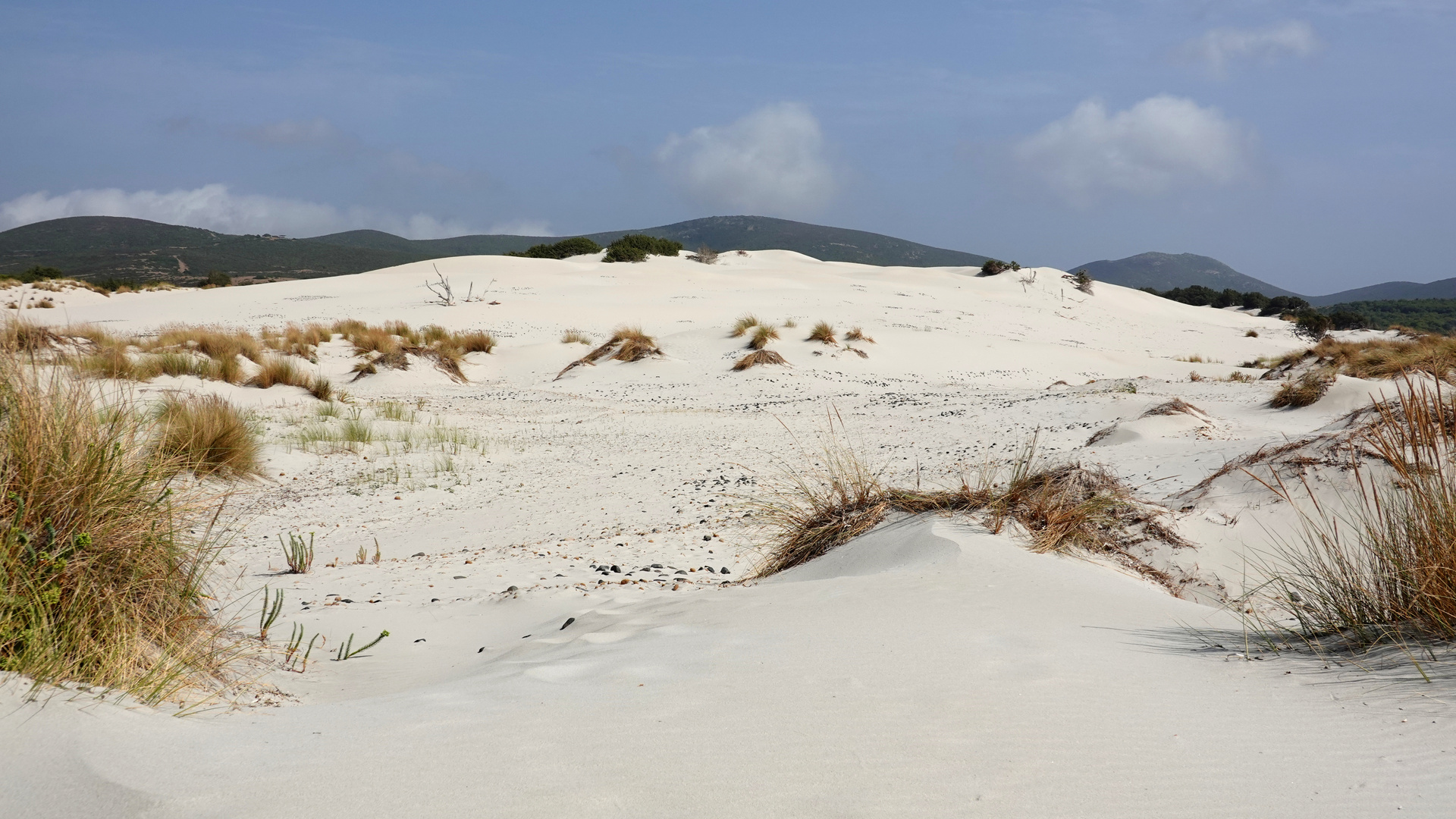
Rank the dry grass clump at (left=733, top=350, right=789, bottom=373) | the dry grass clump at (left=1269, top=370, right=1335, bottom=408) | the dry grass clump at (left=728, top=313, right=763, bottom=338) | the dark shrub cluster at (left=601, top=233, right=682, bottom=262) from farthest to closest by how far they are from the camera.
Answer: the dark shrub cluster at (left=601, top=233, right=682, bottom=262)
the dry grass clump at (left=728, top=313, right=763, bottom=338)
the dry grass clump at (left=733, top=350, right=789, bottom=373)
the dry grass clump at (left=1269, top=370, right=1335, bottom=408)

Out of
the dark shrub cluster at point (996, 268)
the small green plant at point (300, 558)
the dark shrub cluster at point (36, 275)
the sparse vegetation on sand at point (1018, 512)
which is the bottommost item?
the small green plant at point (300, 558)

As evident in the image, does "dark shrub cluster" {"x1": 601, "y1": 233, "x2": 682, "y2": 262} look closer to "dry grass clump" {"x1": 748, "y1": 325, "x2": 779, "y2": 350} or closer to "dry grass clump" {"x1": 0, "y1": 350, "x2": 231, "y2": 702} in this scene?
"dry grass clump" {"x1": 748, "y1": 325, "x2": 779, "y2": 350}

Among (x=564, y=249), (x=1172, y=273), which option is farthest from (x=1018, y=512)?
(x=1172, y=273)

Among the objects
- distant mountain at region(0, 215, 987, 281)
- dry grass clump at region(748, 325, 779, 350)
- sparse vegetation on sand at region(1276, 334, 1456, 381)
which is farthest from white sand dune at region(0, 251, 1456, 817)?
distant mountain at region(0, 215, 987, 281)

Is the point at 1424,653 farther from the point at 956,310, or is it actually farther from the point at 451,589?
the point at 956,310

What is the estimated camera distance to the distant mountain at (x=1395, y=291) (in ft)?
318

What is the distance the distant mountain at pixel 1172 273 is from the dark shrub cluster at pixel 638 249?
121m

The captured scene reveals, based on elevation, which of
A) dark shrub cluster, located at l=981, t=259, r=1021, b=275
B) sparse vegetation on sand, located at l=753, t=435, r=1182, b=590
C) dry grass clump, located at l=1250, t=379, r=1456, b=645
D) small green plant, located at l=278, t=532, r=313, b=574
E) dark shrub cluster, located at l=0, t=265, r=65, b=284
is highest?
dark shrub cluster, located at l=981, t=259, r=1021, b=275

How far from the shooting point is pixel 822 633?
2820 mm

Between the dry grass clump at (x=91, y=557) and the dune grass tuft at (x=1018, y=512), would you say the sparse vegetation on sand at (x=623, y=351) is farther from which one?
the dry grass clump at (x=91, y=557)

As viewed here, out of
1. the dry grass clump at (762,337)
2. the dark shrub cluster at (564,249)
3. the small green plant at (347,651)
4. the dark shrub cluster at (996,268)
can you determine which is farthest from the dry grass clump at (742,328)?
the dark shrub cluster at (564,249)


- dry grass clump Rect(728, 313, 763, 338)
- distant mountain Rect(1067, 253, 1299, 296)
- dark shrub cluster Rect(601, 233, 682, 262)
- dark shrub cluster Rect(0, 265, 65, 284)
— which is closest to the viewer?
dry grass clump Rect(728, 313, 763, 338)

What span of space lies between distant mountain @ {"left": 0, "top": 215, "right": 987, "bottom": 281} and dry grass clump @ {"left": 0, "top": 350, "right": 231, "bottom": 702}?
73.8 meters

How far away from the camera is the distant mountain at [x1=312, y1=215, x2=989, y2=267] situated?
128625mm
